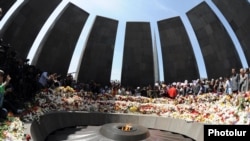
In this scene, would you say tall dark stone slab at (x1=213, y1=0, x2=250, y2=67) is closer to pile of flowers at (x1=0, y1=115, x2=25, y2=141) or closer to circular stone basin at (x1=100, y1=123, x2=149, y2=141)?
circular stone basin at (x1=100, y1=123, x2=149, y2=141)

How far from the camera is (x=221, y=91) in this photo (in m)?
19.0

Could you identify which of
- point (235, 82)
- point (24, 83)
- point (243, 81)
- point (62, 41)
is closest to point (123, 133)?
point (24, 83)

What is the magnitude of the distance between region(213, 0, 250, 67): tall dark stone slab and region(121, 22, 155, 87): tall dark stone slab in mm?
7989

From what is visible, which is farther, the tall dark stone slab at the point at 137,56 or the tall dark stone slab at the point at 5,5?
the tall dark stone slab at the point at 137,56

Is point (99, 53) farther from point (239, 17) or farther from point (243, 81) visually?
point (243, 81)

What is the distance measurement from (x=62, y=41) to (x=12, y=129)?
70.3 feet

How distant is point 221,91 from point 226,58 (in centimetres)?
938

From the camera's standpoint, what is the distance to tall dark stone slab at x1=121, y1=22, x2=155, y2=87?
30630 millimetres

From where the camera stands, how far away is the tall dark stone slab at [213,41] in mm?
27344

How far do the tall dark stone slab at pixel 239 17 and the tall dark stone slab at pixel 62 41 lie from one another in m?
12.8

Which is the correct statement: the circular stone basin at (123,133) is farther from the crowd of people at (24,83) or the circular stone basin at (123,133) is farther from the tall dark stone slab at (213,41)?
the tall dark stone slab at (213,41)

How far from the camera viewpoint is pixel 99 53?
101 ft

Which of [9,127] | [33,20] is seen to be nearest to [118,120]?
[9,127]

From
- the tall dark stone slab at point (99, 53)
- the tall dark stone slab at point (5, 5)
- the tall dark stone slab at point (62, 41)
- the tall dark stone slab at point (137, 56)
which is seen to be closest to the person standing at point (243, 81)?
the tall dark stone slab at point (137, 56)
